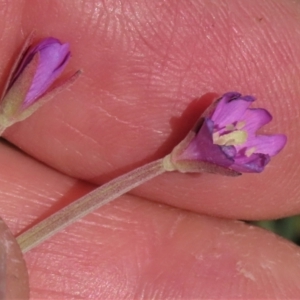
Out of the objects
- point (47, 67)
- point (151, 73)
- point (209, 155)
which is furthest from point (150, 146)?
point (47, 67)

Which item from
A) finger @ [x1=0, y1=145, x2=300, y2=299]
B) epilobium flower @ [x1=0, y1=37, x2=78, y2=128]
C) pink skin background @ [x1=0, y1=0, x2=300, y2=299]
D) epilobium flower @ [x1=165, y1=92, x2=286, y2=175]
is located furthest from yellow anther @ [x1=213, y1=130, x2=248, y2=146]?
finger @ [x1=0, y1=145, x2=300, y2=299]

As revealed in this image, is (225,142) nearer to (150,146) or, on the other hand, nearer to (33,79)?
(150,146)

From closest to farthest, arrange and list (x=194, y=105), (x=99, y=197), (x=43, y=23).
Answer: (x=99, y=197)
(x=43, y=23)
(x=194, y=105)

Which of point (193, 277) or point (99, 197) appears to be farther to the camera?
point (193, 277)

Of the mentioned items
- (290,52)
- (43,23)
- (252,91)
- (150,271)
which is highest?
(290,52)

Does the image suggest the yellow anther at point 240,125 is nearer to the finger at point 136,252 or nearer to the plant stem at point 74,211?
the plant stem at point 74,211

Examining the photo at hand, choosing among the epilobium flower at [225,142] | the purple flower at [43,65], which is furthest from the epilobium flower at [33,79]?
the epilobium flower at [225,142]

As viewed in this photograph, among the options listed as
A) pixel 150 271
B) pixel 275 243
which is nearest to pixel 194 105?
pixel 150 271

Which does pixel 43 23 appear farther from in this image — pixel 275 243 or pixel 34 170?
pixel 275 243
